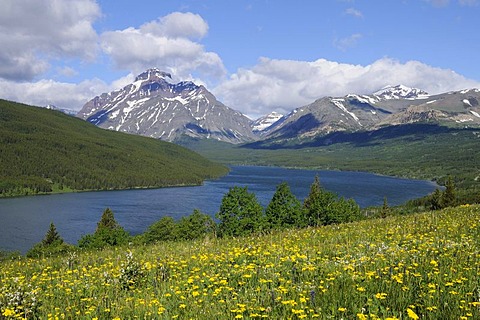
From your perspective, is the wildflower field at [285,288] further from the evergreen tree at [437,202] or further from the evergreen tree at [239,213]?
the evergreen tree at [437,202]

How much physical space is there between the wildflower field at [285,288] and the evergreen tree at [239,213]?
119ft

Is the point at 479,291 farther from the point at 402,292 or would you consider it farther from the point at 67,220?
the point at 67,220

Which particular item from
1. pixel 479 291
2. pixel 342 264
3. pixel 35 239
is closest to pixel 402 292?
pixel 479 291

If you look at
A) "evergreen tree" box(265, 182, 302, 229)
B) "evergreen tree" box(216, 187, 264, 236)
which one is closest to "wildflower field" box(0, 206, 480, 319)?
"evergreen tree" box(216, 187, 264, 236)

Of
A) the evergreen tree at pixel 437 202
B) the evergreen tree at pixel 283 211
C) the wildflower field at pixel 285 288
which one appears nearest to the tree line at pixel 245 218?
the evergreen tree at pixel 283 211

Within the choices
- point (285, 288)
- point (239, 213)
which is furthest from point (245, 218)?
point (285, 288)

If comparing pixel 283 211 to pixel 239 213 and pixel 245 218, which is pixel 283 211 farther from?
pixel 245 218

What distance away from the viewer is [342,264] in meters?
10.9

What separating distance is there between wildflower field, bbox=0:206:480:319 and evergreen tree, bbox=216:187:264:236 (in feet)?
119

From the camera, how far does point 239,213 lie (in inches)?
2077

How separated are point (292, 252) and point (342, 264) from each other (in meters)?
3.05

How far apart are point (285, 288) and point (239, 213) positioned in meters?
43.9

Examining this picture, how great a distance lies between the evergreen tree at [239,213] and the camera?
168 feet

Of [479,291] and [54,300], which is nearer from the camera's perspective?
[479,291]
